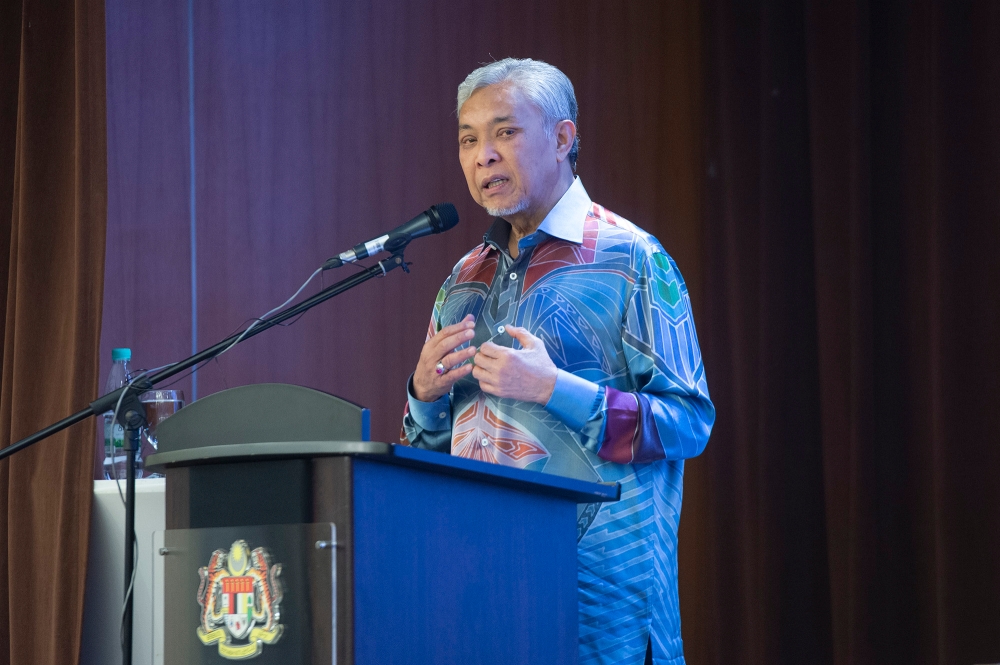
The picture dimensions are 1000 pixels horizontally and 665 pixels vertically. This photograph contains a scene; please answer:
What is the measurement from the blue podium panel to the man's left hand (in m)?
0.19

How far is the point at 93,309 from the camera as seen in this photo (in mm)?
2473

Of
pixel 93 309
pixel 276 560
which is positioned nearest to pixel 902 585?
pixel 276 560

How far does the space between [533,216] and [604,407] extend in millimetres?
474

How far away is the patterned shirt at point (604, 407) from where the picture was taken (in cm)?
153

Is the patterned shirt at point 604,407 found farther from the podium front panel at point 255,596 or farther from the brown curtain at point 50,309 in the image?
the brown curtain at point 50,309

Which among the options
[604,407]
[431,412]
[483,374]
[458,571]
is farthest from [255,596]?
[431,412]

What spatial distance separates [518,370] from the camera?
1.45m

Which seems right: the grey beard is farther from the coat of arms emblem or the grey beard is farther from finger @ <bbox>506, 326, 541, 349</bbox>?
the coat of arms emblem

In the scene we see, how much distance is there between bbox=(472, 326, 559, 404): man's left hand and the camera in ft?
4.75

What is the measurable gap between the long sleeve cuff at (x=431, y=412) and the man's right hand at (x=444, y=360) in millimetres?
85

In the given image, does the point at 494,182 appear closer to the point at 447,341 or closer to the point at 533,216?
the point at 533,216

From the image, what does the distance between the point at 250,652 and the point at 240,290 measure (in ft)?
7.14

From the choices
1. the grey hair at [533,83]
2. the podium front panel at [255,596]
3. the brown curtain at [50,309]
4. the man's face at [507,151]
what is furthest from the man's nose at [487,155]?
the brown curtain at [50,309]

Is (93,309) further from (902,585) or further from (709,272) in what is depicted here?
(902,585)
